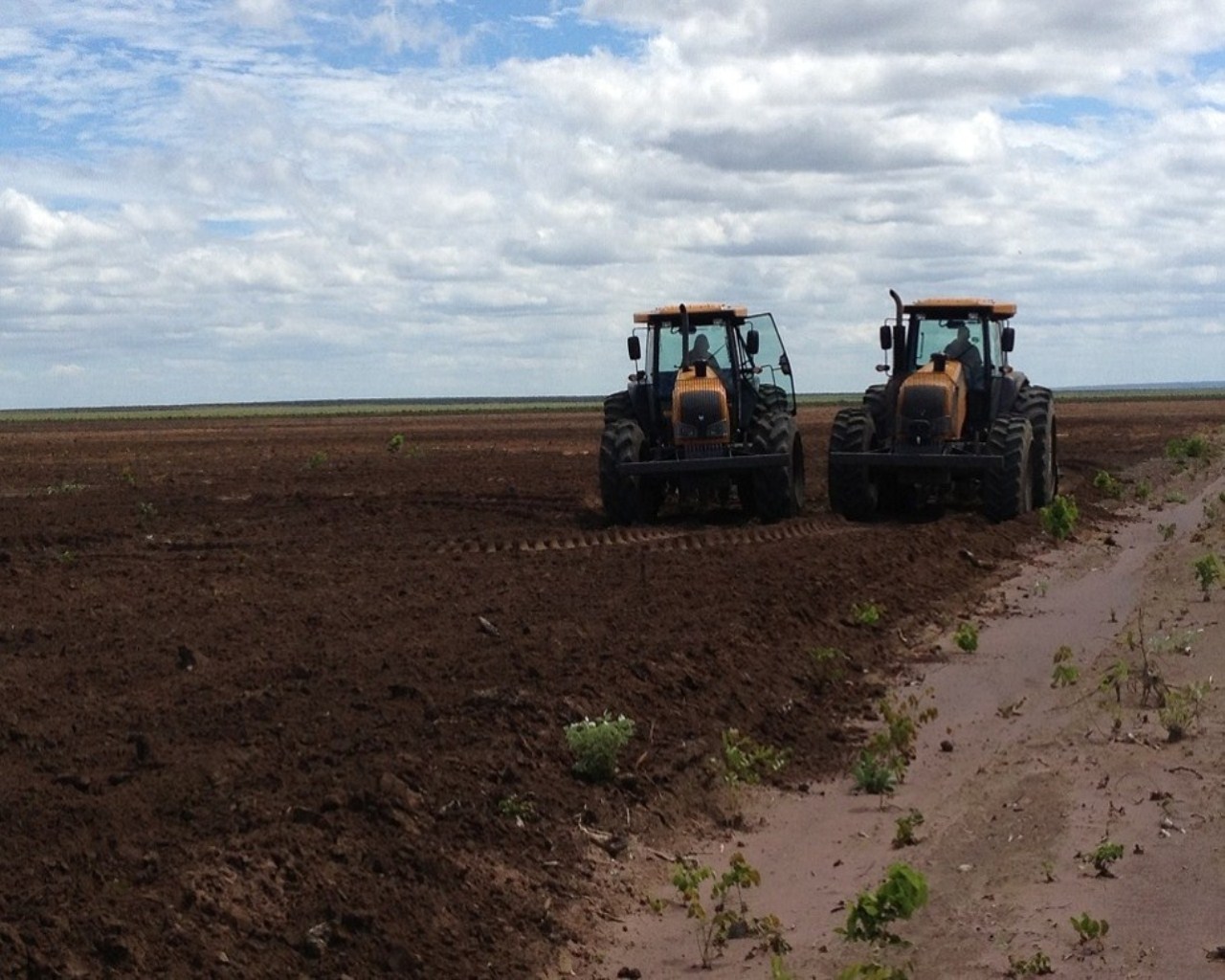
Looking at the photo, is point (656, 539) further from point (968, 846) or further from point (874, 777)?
point (968, 846)

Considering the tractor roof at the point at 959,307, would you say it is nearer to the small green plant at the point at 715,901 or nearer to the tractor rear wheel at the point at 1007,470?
the tractor rear wheel at the point at 1007,470

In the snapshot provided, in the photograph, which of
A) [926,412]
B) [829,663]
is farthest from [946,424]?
[829,663]

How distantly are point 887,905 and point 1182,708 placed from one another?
13.8 feet

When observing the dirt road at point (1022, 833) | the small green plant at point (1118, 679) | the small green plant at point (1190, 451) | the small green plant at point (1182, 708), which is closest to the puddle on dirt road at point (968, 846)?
the dirt road at point (1022, 833)

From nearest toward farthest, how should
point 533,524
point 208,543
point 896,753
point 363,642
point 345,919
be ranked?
point 345,919
point 896,753
point 363,642
point 208,543
point 533,524

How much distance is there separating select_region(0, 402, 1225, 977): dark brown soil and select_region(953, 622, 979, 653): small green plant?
20.4 inches

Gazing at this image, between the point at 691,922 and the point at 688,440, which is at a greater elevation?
the point at 688,440

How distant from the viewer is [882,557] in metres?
16.8

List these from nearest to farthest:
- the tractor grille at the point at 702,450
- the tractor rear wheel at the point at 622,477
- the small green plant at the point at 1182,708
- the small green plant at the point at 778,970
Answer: the small green plant at the point at 778,970 < the small green plant at the point at 1182,708 < the tractor rear wheel at the point at 622,477 < the tractor grille at the point at 702,450

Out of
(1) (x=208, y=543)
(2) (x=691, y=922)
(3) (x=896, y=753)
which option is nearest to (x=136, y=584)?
(1) (x=208, y=543)

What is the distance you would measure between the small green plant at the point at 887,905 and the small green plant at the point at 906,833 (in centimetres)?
154

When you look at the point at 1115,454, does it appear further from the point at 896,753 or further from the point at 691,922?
the point at 691,922

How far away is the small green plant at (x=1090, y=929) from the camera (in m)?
6.63

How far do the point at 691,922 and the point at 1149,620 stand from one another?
759 centimetres
